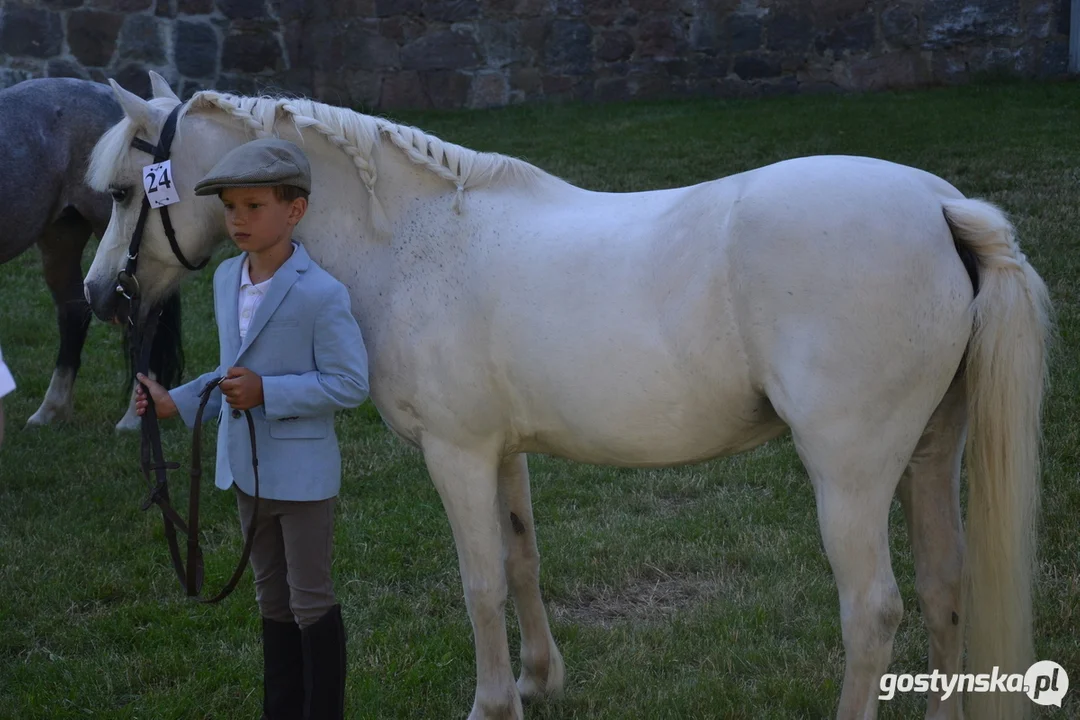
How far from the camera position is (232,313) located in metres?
2.76

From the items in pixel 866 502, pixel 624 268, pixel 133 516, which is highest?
pixel 624 268

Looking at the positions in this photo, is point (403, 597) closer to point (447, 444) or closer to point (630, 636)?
point (630, 636)

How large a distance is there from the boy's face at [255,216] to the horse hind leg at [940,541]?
1.69 metres

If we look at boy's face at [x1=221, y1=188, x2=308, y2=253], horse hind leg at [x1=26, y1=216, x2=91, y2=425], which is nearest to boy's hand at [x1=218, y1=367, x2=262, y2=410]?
boy's face at [x1=221, y1=188, x2=308, y2=253]

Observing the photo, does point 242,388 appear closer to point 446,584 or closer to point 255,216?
point 255,216

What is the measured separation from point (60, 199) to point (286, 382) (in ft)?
11.9

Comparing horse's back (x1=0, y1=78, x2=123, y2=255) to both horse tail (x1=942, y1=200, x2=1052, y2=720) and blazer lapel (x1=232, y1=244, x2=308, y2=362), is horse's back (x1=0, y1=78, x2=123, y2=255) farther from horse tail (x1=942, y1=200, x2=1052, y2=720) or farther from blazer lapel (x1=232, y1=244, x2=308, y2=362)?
horse tail (x1=942, y1=200, x2=1052, y2=720)

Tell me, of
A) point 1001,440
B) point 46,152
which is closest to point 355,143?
point 1001,440

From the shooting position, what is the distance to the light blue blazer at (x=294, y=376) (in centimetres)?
265

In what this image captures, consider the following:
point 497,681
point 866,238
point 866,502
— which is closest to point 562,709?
point 497,681

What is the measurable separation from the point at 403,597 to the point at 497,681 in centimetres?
103

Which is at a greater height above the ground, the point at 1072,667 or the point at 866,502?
the point at 866,502

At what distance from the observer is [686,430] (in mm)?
2652

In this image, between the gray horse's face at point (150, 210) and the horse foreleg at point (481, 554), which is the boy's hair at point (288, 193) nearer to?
the gray horse's face at point (150, 210)
